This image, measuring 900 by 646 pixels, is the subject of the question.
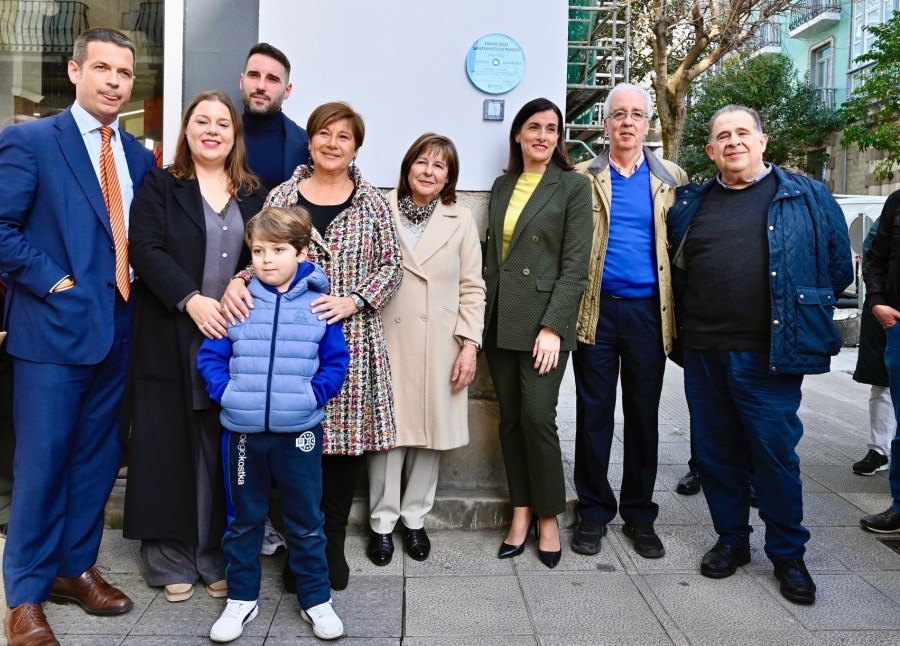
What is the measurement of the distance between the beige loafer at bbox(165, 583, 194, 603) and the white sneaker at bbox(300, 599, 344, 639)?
58 centimetres

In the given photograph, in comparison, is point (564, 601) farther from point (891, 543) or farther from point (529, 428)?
point (891, 543)

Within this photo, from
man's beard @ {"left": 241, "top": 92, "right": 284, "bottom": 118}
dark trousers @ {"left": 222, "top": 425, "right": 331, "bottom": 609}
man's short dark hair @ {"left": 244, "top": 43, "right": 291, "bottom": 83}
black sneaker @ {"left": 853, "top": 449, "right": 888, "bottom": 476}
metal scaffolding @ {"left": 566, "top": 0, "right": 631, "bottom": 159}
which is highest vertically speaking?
metal scaffolding @ {"left": 566, "top": 0, "right": 631, "bottom": 159}

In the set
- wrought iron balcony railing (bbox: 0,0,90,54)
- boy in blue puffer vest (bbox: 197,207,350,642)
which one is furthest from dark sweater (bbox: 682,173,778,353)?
wrought iron balcony railing (bbox: 0,0,90,54)

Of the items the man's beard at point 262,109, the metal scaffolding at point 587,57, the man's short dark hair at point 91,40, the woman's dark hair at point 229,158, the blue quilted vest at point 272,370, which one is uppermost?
the metal scaffolding at point 587,57

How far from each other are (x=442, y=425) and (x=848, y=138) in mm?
14282

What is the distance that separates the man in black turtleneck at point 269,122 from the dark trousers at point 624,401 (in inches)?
66.7

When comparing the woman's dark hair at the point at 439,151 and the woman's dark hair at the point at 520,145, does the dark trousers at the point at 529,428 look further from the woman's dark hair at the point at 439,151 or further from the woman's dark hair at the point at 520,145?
the woman's dark hair at the point at 520,145

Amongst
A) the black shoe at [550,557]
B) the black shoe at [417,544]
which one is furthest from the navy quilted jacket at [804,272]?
the black shoe at [417,544]

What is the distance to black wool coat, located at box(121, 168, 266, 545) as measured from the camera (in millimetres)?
3361

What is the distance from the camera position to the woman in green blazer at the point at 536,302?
386cm

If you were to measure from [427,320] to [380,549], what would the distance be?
1.11m

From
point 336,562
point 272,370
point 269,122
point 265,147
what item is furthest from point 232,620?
point 269,122

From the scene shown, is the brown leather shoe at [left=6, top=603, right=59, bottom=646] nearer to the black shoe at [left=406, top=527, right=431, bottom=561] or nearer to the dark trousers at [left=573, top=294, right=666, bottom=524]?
the black shoe at [left=406, top=527, right=431, bottom=561]

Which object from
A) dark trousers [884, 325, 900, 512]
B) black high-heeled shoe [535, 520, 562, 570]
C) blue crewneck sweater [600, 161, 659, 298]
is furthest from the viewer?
dark trousers [884, 325, 900, 512]
